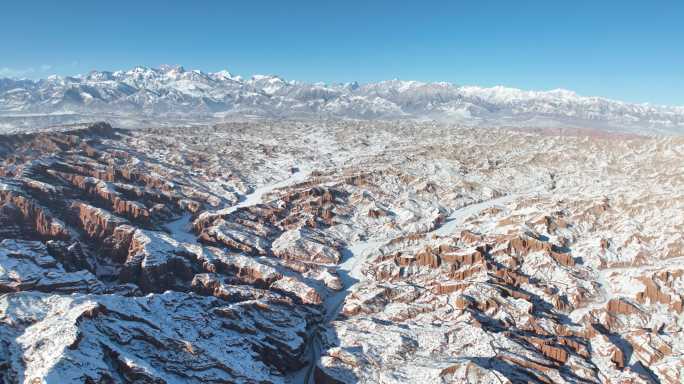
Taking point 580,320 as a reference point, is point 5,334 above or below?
above

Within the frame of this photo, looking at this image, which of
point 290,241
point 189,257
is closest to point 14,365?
point 189,257

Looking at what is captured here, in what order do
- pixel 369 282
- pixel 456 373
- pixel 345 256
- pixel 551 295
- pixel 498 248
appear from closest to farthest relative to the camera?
pixel 456 373
pixel 551 295
pixel 369 282
pixel 498 248
pixel 345 256

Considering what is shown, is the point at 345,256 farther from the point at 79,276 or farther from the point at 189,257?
the point at 79,276

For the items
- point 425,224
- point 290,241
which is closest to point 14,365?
point 290,241

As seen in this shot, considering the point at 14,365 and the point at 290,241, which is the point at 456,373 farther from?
the point at 290,241

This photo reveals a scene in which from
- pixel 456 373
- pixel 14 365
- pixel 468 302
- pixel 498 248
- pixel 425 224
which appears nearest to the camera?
pixel 14 365

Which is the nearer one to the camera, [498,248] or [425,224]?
[498,248]
